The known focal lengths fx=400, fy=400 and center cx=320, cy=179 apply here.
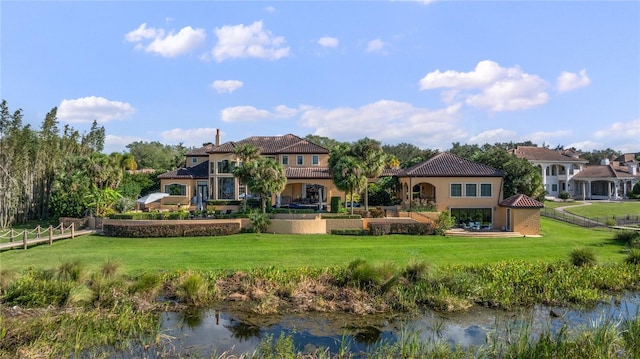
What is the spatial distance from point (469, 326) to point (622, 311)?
6135 mm

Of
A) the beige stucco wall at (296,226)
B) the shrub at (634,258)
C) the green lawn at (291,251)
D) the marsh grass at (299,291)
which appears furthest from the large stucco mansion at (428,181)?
the marsh grass at (299,291)

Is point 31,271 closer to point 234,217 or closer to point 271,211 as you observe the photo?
point 234,217

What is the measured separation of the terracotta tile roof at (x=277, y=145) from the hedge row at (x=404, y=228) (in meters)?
14.6

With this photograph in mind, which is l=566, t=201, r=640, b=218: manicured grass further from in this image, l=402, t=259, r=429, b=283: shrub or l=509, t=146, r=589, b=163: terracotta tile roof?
l=402, t=259, r=429, b=283: shrub

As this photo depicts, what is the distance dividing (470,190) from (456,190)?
1.18 meters

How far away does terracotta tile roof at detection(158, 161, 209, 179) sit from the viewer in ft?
137

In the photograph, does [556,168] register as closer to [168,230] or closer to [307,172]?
[307,172]

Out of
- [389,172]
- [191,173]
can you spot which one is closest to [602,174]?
[389,172]

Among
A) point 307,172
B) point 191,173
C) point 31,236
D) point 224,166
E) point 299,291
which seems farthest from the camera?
point 191,173

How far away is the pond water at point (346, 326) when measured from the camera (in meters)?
11.4

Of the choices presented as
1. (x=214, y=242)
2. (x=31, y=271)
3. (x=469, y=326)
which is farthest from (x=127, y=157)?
(x=469, y=326)

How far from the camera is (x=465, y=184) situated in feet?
110

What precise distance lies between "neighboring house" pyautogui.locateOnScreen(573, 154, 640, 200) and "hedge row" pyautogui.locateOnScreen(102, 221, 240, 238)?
53.3 metres

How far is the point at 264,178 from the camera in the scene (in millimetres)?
29578
